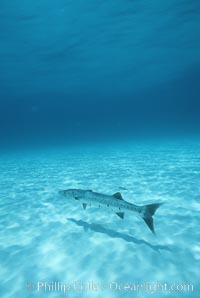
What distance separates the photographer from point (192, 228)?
5730 millimetres

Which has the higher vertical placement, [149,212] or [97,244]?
[149,212]

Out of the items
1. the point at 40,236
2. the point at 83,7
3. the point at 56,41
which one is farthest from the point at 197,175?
the point at 56,41

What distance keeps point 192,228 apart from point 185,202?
1.88 metres

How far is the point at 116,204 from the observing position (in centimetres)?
498

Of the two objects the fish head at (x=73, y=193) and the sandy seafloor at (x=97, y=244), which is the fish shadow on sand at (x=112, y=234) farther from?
the fish head at (x=73, y=193)

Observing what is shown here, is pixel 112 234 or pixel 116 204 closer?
pixel 116 204

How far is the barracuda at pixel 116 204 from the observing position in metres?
4.43

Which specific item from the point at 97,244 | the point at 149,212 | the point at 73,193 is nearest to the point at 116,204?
the point at 149,212

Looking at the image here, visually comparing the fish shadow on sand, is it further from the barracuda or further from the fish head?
the fish head

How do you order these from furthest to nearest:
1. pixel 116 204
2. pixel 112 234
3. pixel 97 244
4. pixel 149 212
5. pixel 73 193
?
pixel 73 193
pixel 112 234
pixel 97 244
pixel 116 204
pixel 149 212

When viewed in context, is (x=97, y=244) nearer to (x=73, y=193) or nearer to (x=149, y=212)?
(x=73, y=193)

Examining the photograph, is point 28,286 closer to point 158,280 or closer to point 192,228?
point 158,280

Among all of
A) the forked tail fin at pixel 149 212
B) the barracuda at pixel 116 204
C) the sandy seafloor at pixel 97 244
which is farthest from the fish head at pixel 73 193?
the forked tail fin at pixel 149 212

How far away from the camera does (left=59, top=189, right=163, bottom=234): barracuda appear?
4434mm
